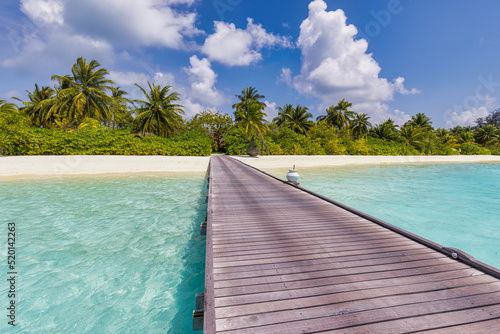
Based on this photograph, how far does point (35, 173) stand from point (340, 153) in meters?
33.0

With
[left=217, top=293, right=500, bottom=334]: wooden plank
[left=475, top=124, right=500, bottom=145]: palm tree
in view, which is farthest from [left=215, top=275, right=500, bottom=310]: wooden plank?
[left=475, top=124, right=500, bottom=145]: palm tree

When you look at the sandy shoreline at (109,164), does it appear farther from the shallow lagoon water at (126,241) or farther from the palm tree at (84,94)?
the palm tree at (84,94)

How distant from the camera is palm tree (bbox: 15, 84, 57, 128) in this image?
25031 mm

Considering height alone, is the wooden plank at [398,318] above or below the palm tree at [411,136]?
below

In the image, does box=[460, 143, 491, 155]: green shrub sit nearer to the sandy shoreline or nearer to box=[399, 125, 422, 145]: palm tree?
box=[399, 125, 422, 145]: palm tree

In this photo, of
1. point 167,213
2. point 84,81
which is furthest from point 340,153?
point 84,81

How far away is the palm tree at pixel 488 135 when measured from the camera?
154 ft

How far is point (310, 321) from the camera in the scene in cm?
188

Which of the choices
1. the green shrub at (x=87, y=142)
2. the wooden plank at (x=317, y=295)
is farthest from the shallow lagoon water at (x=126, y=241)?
the green shrub at (x=87, y=142)

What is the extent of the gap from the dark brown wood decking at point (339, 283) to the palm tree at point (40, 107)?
102 ft

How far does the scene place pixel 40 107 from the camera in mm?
25484

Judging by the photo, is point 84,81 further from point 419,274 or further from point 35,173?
point 419,274

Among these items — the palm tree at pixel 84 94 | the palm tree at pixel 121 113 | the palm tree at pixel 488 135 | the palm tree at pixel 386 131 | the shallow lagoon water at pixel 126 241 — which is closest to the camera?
the shallow lagoon water at pixel 126 241

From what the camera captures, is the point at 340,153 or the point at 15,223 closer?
the point at 15,223
